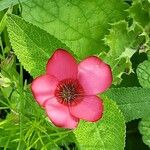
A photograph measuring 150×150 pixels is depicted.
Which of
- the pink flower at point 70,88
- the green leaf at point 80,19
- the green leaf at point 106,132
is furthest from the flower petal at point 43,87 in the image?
the green leaf at point 80,19

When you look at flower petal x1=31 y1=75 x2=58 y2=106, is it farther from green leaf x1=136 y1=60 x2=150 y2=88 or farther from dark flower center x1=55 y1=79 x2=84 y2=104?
green leaf x1=136 y1=60 x2=150 y2=88

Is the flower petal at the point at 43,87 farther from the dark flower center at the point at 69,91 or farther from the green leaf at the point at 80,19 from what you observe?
the green leaf at the point at 80,19

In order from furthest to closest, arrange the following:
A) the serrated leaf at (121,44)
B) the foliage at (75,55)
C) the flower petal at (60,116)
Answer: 1. the serrated leaf at (121,44)
2. the foliage at (75,55)
3. the flower petal at (60,116)

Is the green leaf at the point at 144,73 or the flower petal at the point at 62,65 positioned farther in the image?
the green leaf at the point at 144,73

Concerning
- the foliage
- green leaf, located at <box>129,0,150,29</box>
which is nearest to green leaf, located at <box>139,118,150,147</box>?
the foliage

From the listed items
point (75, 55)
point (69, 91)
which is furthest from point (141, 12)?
point (69, 91)
